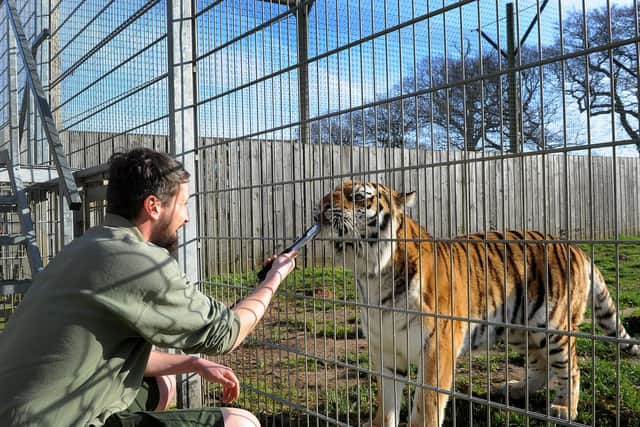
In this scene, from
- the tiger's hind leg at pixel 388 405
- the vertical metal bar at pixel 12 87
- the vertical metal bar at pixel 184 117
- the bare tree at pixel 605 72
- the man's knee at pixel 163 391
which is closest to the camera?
the bare tree at pixel 605 72

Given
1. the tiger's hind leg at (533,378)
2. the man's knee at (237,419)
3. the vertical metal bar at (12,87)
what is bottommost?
the tiger's hind leg at (533,378)

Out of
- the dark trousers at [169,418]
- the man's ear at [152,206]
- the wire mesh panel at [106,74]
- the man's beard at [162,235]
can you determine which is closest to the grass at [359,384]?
the dark trousers at [169,418]

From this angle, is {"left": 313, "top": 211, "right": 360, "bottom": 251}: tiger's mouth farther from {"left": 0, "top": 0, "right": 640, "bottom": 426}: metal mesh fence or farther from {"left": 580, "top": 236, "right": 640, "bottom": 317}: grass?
{"left": 580, "top": 236, "right": 640, "bottom": 317}: grass

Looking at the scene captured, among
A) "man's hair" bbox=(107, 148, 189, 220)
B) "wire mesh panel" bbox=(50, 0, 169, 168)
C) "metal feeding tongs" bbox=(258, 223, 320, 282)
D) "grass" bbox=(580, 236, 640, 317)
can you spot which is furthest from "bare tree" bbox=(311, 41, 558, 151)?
"grass" bbox=(580, 236, 640, 317)

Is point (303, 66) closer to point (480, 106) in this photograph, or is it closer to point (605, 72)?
point (480, 106)

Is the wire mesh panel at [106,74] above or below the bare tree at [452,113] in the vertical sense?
above

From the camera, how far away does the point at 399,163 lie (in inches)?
154

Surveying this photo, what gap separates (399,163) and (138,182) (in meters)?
2.19

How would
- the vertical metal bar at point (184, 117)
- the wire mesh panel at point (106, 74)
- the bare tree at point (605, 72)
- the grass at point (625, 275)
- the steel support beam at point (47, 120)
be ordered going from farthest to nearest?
the grass at point (625, 275)
the wire mesh panel at point (106, 74)
the steel support beam at point (47, 120)
the vertical metal bar at point (184, 117)
the bare tree at point (605, 72)

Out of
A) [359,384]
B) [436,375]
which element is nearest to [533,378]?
[359,384]

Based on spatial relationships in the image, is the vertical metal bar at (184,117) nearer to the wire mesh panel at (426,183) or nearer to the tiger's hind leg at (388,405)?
the wire mesh panel at (426,183)

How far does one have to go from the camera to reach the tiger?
2.89 m

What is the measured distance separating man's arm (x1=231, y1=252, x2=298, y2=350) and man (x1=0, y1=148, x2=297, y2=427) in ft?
0.09

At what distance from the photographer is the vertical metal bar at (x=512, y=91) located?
2090 mm
